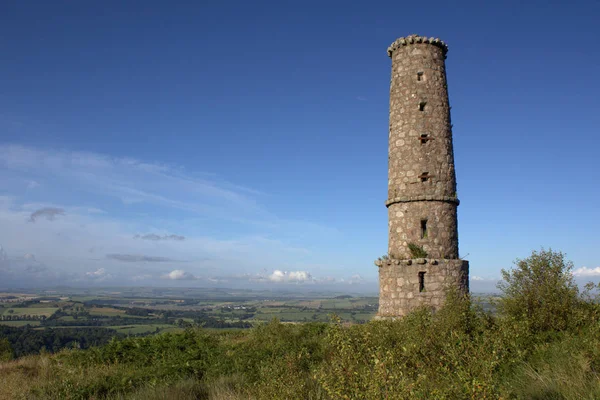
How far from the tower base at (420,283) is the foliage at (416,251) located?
11.6 inches

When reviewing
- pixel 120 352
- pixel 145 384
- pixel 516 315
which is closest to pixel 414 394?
pixel 145 384

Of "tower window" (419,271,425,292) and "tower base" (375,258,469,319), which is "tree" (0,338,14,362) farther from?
"tower window" (419,271,425,292)

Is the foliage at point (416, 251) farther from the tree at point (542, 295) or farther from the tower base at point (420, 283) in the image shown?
the tree at point (542, 295)

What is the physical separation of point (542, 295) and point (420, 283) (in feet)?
15.5

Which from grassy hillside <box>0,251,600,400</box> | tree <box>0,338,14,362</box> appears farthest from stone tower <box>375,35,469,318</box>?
tree <box>0,338,14,362</box>

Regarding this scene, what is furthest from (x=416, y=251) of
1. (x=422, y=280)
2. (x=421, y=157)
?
(x=421, y=157)

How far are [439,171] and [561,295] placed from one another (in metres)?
6.47

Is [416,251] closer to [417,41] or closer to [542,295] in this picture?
[542,295]

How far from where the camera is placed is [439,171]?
52.1 feet

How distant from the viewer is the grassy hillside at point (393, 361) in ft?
17.2

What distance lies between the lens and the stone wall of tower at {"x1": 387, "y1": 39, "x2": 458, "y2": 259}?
15641mm

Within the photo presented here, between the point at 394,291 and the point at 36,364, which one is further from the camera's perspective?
the point at 394,291

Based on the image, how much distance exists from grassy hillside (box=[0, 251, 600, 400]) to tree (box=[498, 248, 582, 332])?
3 centimetres

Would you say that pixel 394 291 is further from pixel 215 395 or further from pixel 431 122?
pixel 215 395
